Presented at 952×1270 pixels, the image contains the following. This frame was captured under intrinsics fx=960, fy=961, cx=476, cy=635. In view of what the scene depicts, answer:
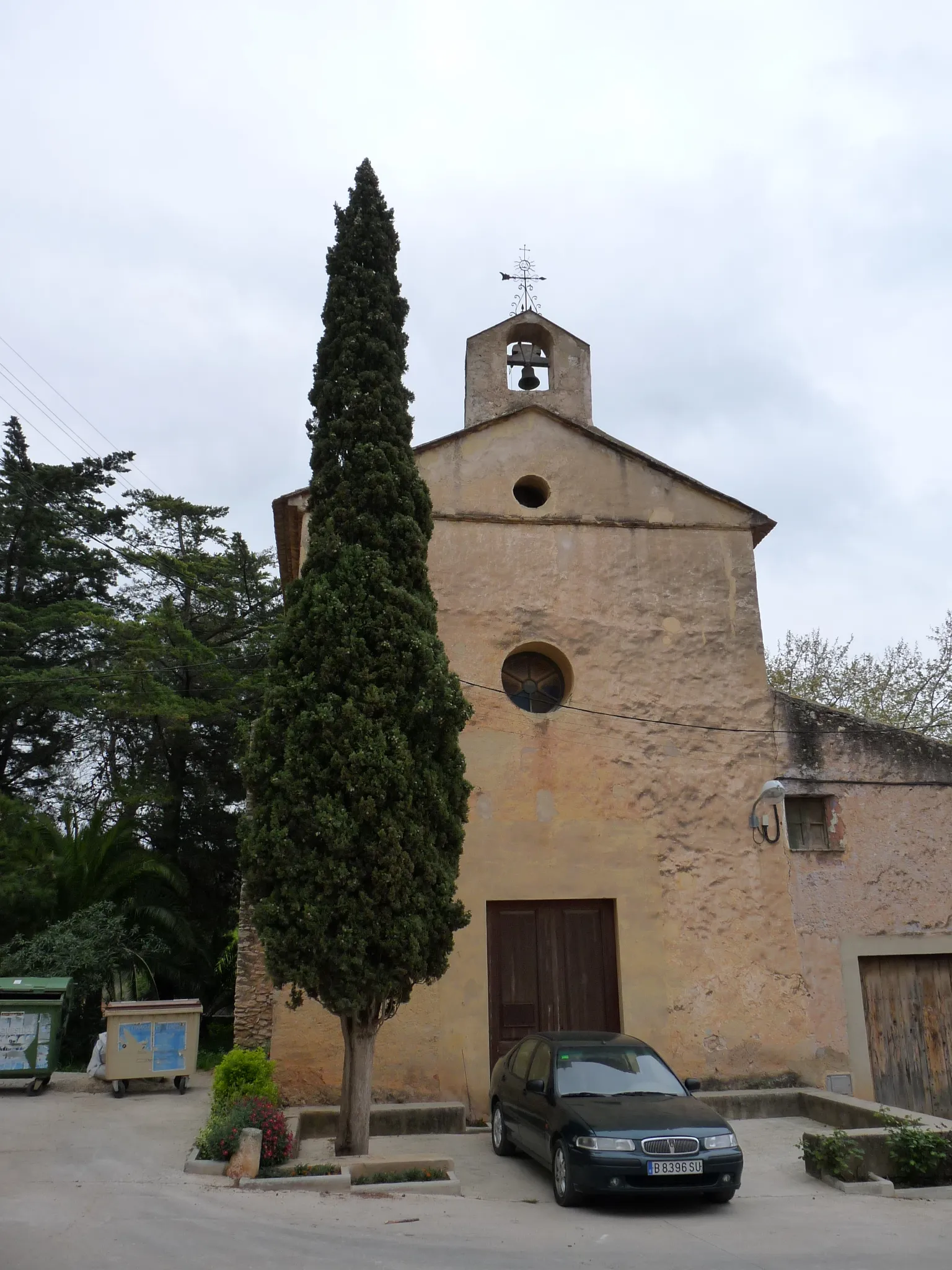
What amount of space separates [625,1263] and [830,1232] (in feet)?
5.44

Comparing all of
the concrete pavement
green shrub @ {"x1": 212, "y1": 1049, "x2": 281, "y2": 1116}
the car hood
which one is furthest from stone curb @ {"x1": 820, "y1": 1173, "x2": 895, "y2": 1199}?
green shrub @ {"x1": 212, "y1": 1049, "x2": 281, "y2": 1116}

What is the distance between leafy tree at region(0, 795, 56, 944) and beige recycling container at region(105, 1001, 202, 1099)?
483 centimetres

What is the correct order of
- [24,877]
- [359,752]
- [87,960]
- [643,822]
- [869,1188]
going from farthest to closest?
[24,877]
[87,960]
[643,822]
[359,752]
[869,1188]

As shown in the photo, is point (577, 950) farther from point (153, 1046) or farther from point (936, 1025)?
point (153, 1046)

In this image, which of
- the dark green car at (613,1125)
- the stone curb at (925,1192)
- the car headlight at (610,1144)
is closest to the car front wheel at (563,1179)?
the dark green car at (613,1125)

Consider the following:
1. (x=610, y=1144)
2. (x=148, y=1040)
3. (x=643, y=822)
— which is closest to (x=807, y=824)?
(x=643, y=822)

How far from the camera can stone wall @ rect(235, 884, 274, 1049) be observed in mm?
10344

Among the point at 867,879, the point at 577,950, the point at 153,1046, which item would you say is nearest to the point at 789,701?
the point at 867,879

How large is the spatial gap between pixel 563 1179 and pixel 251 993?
4.60 metres

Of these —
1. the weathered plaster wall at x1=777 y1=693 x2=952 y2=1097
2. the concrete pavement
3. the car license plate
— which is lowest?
the concrete pavement

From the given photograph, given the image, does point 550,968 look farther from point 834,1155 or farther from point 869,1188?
point 869,1188

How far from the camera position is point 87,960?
1472 cm

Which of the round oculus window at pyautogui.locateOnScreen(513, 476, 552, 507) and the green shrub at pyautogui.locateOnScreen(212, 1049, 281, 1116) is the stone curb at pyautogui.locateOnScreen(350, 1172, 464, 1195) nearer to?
the green shrub at pyautogui.locateOnScreen(212, 1049, 281, 1116)

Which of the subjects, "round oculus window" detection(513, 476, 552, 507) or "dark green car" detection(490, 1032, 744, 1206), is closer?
"dark green car" detection(490, 1032, 744, 1206)
